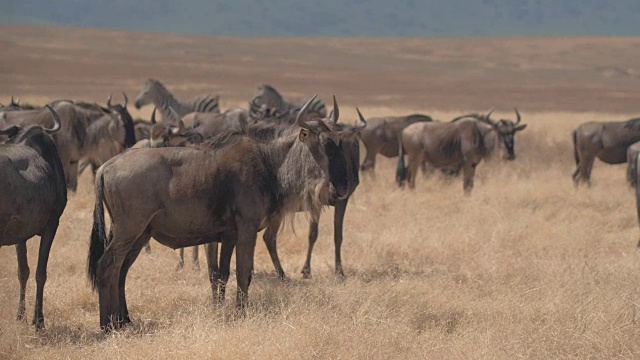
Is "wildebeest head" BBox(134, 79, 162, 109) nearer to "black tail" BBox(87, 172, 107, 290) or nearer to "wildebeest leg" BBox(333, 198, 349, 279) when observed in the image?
"wildebeest leg" BBox(333, 198, 349, 279)

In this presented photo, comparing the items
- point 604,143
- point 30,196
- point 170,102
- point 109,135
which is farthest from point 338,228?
point 170,102

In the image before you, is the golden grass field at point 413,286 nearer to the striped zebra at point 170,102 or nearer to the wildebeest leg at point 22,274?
the wildebeest leg at point 22,274

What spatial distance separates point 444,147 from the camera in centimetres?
1814

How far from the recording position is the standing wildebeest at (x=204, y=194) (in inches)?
299

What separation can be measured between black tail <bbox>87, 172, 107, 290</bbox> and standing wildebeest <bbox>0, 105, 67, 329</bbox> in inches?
12.4

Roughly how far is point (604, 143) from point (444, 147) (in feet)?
12.2

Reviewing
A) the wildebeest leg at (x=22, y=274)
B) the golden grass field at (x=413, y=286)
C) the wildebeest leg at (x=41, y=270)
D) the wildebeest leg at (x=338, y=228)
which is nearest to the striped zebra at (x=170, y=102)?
the golden grass field at (x=413, y=286)

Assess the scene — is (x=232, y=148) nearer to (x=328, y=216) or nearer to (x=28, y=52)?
(x=328, y=216)

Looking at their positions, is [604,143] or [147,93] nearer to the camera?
[604,143]

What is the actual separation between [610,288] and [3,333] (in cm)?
538

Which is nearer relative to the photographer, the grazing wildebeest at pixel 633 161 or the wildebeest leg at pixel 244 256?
the wildebeest leg at pixel 244 256

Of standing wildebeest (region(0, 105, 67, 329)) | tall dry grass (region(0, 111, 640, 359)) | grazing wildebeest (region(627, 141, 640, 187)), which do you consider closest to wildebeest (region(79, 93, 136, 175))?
tall dry grass (region(0, 111, 640, 359))

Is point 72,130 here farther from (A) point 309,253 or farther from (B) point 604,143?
(B) point 604,143

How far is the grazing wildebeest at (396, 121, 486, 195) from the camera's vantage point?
17.8 m
